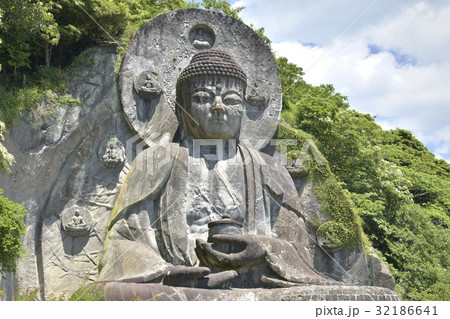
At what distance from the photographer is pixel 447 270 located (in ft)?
30.9

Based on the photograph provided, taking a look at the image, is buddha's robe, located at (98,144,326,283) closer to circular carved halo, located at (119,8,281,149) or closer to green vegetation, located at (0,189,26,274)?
circular carved halo, located at (119,8,281,149)

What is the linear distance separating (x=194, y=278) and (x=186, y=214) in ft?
4.48

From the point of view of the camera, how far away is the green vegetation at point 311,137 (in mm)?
6793

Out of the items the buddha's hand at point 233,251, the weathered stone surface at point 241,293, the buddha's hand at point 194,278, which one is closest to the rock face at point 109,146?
the buddha's hand at point 233,251

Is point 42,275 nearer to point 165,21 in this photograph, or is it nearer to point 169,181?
point 169,181

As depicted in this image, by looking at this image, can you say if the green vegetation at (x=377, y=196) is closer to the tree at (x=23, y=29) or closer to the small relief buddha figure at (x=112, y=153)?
the small relief buddha figure at (x=112, y=153)

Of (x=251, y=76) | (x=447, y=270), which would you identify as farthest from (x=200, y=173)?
(x=447, y=270)

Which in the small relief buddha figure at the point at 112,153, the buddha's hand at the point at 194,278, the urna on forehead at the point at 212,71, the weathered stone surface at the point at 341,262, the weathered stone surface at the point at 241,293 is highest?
the urna on forehead at the point at 212,71

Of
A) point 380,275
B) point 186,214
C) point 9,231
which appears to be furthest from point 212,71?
point 380,275

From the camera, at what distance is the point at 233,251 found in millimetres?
5789

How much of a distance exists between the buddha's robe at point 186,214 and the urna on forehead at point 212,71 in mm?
930

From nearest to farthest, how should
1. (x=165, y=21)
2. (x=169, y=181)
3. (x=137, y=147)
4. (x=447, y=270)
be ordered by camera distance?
1. (x=169, y=181)
2. (x=137, y=147)
3. (x=165, y=21)
4. (x=447, y=270)

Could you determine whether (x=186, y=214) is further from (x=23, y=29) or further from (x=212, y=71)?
(x=23, y=29)

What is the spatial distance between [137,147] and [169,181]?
3.74 feet
